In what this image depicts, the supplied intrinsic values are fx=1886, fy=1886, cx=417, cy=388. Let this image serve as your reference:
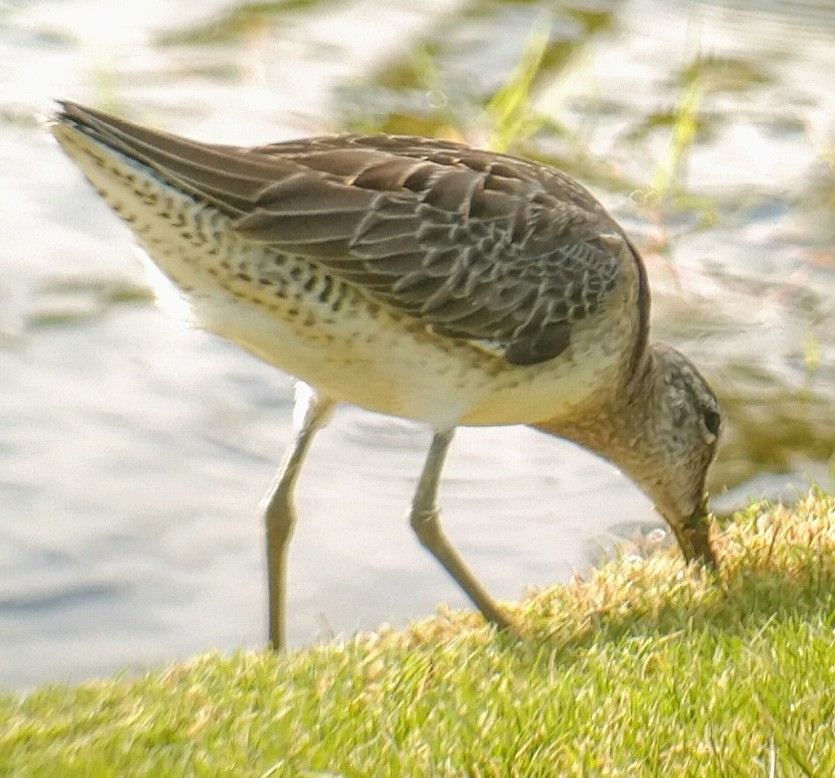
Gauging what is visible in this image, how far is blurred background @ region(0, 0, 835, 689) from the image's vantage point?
6.75 meters

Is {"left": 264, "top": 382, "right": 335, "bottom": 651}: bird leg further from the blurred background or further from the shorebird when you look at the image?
the blurred background

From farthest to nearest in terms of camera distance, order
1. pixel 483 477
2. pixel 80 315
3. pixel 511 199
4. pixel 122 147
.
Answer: pixel 80 315
pixel 483 477
pixel 511 199
pixel 122 147

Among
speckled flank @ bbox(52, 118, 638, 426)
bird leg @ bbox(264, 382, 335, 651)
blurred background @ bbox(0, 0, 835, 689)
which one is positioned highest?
speckled flank @ bbox(52, 118, 638, 426)

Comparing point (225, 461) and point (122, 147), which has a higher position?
point (122, 147)

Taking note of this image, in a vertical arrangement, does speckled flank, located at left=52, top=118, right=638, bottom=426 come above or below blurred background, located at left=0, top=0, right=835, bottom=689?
above

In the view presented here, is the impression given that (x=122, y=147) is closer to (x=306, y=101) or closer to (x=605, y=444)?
(x=605, y=444)

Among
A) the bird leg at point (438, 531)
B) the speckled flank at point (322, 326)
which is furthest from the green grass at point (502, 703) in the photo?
the speckled flank at point (322, 326)

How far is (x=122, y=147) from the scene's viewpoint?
5.38 m

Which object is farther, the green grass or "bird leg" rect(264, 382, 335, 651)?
"bird leg" rect(264, 382, 335, 651)

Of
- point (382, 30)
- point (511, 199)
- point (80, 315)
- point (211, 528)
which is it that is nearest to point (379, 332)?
point (511, 199)

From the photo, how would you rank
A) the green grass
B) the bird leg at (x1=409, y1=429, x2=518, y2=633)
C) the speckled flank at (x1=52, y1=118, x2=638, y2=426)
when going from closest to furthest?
1. the green grass
2. the speckled flank at (x1=52, y1=118, x2=638, y2=426)
3. the bird leg at (x1=409, y1=429, x2=518, y2=633)

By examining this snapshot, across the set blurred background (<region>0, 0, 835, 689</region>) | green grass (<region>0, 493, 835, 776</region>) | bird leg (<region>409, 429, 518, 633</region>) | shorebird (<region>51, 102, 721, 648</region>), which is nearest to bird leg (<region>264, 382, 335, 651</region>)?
shorebird (<region>51, 102, 721, 648</region>)

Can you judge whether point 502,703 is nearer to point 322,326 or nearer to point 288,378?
point 322,326

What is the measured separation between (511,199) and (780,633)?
1583 mm
